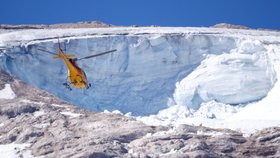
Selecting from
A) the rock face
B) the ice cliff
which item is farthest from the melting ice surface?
the rock face

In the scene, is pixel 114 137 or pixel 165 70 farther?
pixel 165 70

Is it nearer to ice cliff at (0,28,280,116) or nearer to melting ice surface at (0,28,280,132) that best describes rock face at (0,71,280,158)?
melting ice surface at (0,28,280,132)

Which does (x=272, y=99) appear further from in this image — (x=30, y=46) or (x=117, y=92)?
(x=30, y=46)

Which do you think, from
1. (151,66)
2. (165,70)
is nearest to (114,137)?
(151,66)

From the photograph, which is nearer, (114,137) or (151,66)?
(114,137)

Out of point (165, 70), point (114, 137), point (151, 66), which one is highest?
point (151, 66)

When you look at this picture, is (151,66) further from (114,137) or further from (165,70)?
(114,137)

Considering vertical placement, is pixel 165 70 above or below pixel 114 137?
above
